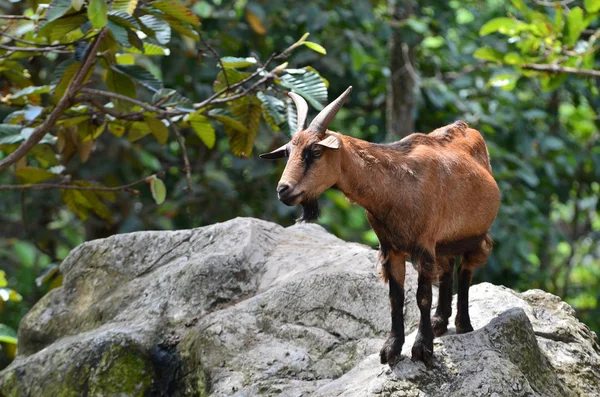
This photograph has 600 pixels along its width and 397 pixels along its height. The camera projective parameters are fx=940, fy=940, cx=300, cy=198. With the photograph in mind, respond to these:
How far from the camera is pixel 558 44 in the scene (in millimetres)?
7984

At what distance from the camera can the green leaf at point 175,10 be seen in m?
6.57

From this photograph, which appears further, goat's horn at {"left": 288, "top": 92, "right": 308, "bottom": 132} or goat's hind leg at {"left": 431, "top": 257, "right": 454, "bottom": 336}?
goat's hind leg at {"left": 431, "top": 257, "right": 454, "bottom": 336}

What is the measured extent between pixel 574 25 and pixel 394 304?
3.67 metres

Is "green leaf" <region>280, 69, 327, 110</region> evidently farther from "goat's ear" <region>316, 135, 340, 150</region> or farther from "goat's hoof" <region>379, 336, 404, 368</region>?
"goat's hoof" <region>379, 336, 404, 368</region>

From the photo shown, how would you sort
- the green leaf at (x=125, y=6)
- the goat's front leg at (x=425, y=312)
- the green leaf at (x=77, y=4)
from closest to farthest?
1. the goat's front leg at (x=425, y=312)
2. the green leaf at (x=77, y=4)
3. the green leaf at (x=125, y=6)

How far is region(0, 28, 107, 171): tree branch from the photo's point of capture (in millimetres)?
6289

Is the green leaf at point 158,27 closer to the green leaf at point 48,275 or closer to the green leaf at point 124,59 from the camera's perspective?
the green leaf at point 124,59

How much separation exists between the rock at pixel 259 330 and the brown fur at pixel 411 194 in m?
0.30

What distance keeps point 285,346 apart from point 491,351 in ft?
4.13

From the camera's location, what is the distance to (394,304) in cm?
514

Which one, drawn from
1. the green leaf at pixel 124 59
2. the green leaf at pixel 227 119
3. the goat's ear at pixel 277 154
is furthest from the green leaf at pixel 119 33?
the goat's ear at pixel 277 154

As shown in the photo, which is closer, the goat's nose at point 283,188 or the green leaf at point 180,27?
the goat's nose at point 283,188

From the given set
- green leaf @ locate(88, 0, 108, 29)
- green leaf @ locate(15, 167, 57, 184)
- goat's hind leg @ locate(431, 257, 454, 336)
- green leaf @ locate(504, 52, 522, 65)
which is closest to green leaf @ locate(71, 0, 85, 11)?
green leaf @ locate(88, 0, 108, 29)

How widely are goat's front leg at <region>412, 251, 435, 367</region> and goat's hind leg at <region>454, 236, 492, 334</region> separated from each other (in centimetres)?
51
